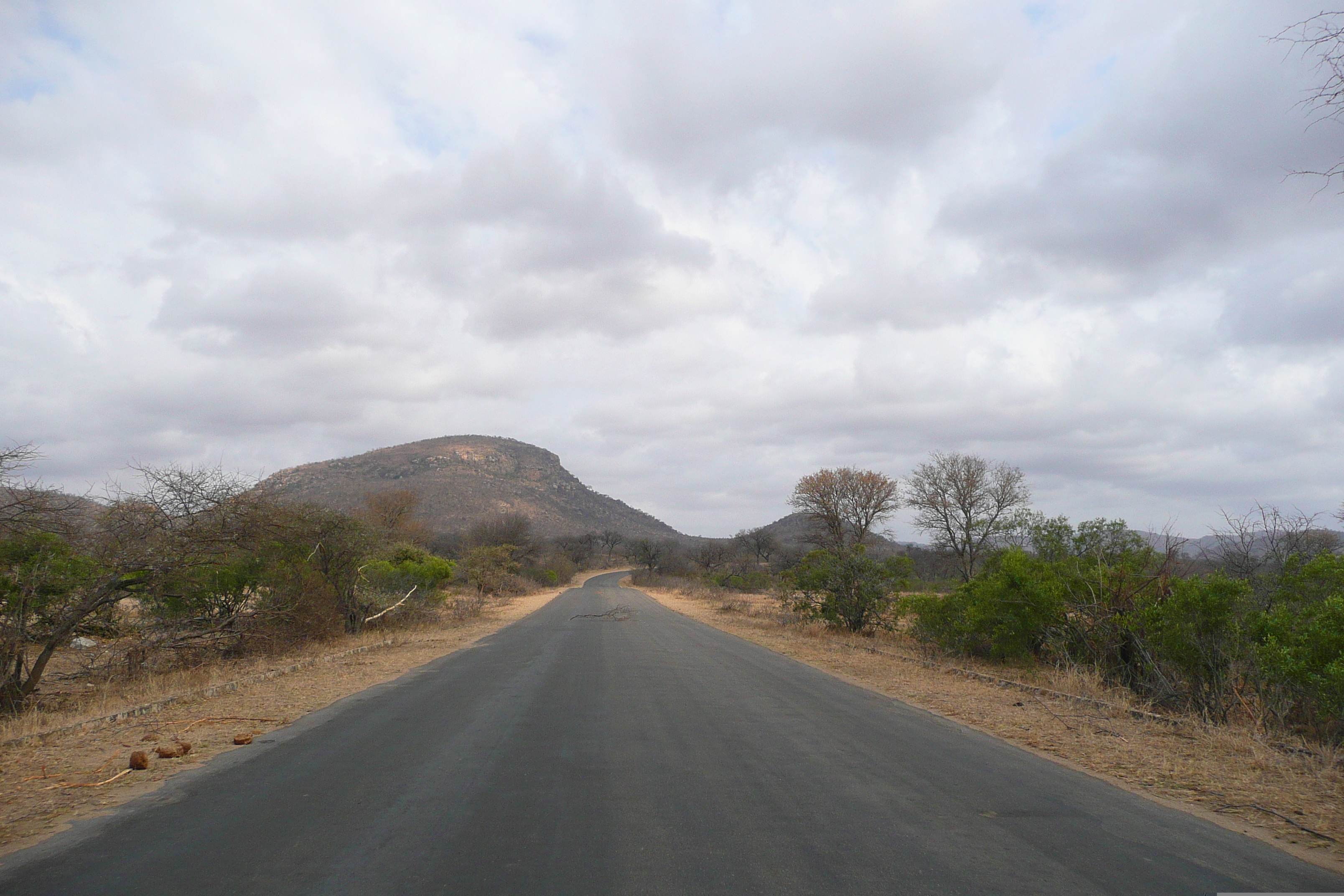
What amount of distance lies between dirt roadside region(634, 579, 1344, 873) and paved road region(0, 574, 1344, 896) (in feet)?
1.25

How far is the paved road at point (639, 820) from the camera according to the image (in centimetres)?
417

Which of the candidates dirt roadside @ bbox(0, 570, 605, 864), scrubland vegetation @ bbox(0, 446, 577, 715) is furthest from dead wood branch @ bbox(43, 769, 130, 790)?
scrubland vegetation @ bbox(0, 446, 577, 715)

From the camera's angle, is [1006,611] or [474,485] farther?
[474,485]

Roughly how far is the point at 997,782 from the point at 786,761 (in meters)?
1.86

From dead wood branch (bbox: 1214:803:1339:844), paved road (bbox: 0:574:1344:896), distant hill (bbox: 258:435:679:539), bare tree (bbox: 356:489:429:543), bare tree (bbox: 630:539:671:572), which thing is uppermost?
distant hill (bbox: 258:435:679:539)

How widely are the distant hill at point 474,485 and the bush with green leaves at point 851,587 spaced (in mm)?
62160

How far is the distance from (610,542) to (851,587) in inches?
3698

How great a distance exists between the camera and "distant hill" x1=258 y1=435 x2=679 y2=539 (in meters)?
98.2

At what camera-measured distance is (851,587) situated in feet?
75.9

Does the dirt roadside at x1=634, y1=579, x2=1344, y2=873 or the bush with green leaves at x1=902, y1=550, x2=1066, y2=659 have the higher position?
the bush with green leaves at x1=902, y1=550, x2=1066, y2=659

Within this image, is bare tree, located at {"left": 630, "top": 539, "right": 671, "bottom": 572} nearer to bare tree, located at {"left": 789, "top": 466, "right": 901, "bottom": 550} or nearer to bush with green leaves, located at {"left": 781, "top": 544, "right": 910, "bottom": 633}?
bare tree, located at {"left": 789, "top": 466, "right": 901, "bottom": 550}

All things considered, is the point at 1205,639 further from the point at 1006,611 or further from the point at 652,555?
the point at 652,555

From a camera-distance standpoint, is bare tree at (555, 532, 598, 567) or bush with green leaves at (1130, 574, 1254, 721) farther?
bare tree at (555, 532, 598, 567)

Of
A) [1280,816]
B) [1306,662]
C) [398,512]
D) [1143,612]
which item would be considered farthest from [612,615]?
[398,512]
